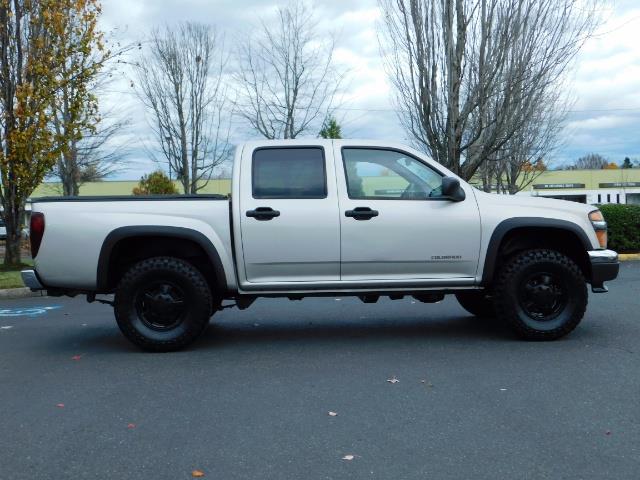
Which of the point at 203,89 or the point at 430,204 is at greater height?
the point at 203,89

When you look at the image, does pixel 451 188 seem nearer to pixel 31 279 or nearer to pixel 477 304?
pixel 477 304

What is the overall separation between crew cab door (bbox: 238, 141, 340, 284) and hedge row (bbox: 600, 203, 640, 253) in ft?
38.5

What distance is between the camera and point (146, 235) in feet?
20.9

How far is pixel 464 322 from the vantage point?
7.95 metres

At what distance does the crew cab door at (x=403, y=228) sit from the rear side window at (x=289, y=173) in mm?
197

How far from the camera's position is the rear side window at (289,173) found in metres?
6.55

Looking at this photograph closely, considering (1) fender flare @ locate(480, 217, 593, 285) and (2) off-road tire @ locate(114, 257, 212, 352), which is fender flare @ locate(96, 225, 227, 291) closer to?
(2) off-road tire @ locate(114, 257, 212, 352)

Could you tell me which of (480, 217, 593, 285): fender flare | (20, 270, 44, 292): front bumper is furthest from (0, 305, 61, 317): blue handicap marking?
(480, 217, 593, 285): fender flare

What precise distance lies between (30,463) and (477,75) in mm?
14760

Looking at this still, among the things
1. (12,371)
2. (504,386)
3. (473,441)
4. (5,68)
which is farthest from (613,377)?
(5,68)

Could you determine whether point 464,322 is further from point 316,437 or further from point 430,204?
point 316,437

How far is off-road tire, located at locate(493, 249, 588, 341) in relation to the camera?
6.59 meters

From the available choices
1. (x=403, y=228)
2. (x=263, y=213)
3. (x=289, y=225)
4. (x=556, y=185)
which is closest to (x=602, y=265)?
(x=403, y=228)

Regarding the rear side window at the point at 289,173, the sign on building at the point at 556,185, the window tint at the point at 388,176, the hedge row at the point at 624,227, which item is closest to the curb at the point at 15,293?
the rear side window at the point at 289,173
